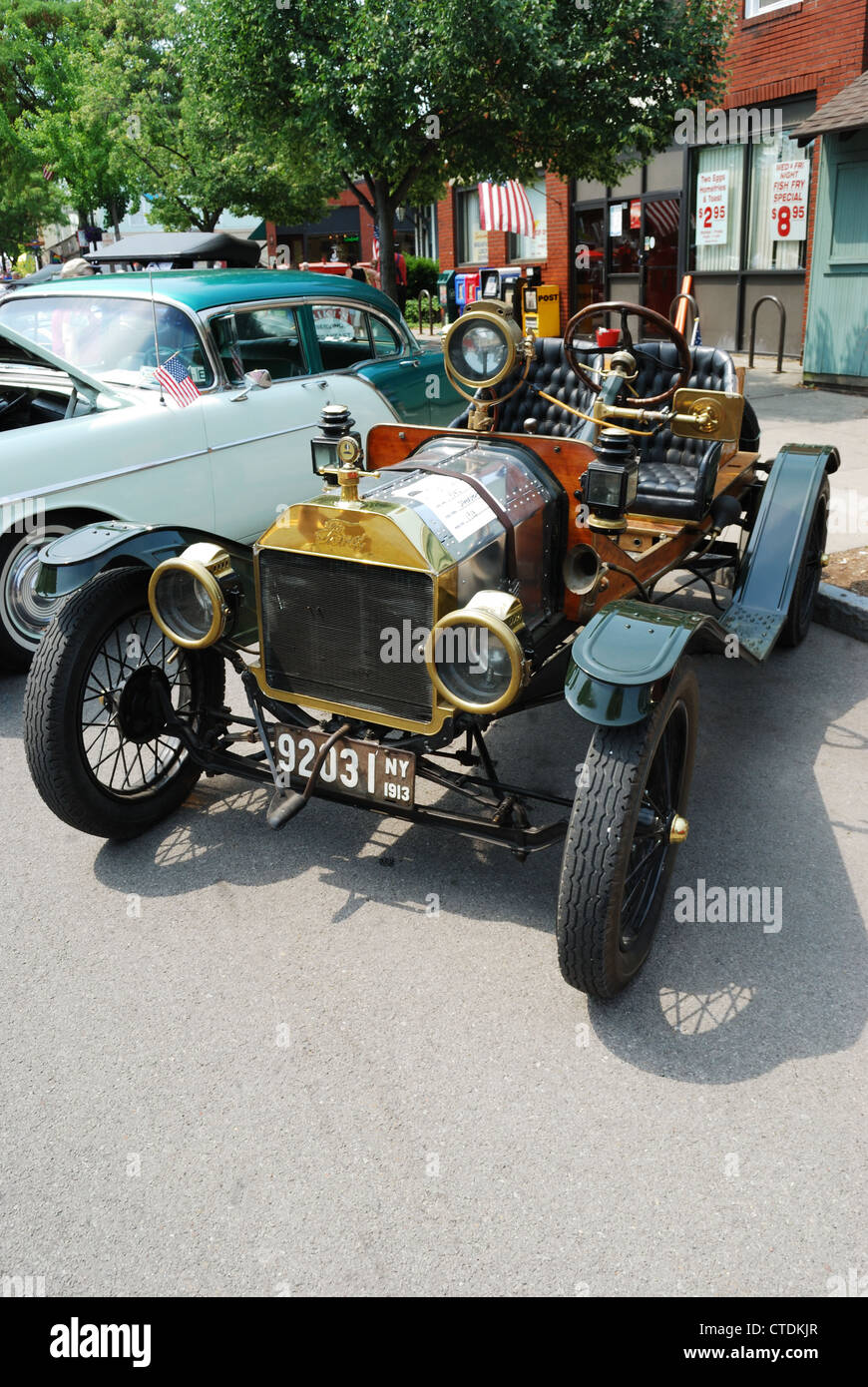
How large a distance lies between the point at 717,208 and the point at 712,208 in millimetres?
100

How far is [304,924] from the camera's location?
3.48 metres

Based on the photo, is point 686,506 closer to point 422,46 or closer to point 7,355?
point 7,355

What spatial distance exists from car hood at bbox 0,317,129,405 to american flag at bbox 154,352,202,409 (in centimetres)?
24

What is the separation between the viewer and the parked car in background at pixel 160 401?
17.4 ft

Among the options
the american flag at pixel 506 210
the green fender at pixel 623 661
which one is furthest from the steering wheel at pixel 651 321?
the american flag at pixel 506 210

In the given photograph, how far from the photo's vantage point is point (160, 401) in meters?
5.71

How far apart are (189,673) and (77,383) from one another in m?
2.54

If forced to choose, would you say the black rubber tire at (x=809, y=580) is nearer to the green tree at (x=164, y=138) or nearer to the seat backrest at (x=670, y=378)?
the seat backrest at (x=670, y=378)

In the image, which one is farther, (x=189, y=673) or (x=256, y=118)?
(x=256, y=118)

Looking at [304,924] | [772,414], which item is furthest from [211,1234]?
[772,414]

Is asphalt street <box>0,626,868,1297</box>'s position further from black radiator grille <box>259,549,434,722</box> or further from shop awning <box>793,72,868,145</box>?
shop awning <box>793,72,868,145</box>

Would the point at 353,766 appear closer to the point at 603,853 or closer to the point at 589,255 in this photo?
the point at 603,853

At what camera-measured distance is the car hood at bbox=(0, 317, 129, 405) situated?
17.7 ft

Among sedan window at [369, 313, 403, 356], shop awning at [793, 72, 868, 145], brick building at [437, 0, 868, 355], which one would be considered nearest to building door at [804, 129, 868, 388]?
shop awning at [793, 72, 868, 145]
